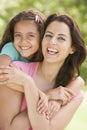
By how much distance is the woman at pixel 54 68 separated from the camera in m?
2.34

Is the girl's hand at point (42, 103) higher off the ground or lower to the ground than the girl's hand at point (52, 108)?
higher

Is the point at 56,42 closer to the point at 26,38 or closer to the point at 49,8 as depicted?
the point at 26,38

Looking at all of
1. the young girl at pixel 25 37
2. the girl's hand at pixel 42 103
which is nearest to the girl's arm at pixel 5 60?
the young girl at pixel 25 37

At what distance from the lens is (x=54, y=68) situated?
254 cm

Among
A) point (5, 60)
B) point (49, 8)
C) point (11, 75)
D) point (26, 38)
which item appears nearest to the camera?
point (11, 75)

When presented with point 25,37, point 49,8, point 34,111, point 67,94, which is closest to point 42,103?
point 34,111

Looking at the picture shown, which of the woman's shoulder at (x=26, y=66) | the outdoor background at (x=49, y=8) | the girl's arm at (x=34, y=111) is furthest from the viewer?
the outdoor background at (x=49, y=8)

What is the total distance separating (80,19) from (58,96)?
19.8 ft

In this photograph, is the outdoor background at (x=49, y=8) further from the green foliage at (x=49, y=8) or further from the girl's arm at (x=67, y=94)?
the girl's arm at (x=67, y=94)

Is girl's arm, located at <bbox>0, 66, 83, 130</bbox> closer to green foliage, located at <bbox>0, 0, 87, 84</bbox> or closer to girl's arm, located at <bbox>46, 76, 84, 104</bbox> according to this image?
girl's arm, located at <bbox>46, 76, 84, 104</bbox>

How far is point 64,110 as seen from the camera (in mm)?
2477

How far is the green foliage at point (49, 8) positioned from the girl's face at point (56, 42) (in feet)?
14.6

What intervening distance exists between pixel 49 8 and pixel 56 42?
562 cm

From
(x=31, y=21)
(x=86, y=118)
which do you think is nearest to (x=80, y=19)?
(x=86, y=118)
